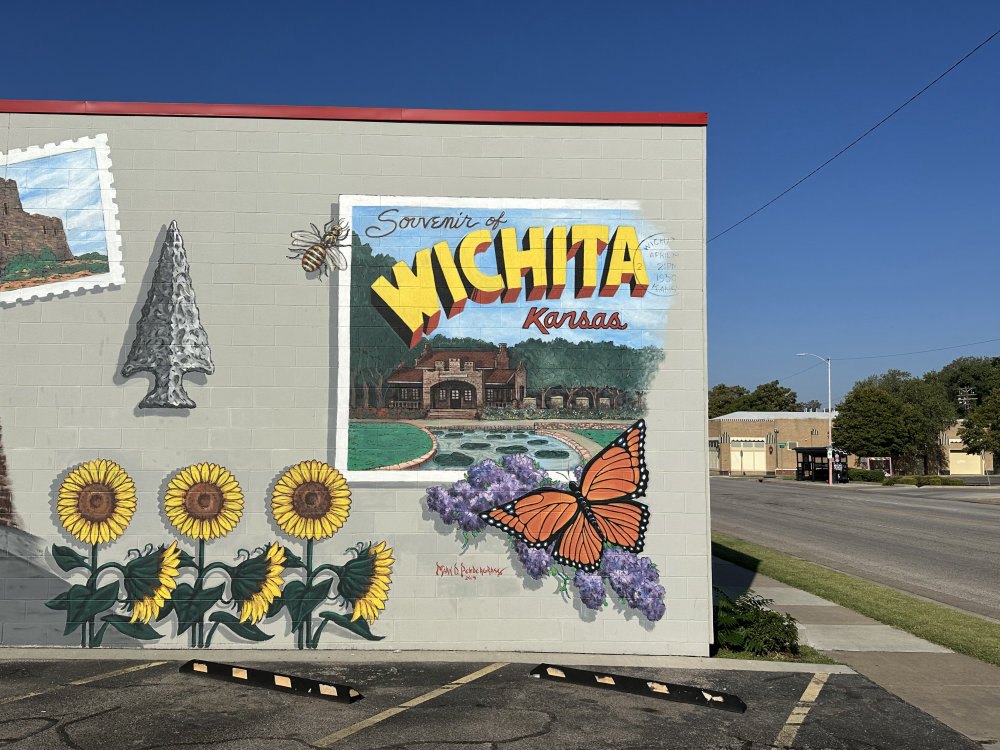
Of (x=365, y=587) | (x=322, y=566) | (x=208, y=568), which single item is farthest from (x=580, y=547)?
(x=208, y=568)

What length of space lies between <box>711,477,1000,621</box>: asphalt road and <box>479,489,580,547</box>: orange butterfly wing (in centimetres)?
785

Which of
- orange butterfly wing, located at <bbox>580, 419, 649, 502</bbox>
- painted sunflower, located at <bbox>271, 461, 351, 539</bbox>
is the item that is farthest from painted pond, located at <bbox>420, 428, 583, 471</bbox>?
painted sunflower, located at <bbox>271, 461, 351, 539</bbox>

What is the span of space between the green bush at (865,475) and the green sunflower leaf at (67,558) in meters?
64.5

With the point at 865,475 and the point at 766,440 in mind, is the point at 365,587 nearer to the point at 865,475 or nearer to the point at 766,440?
the point at 865,475

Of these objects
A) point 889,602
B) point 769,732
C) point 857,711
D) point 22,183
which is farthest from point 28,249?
point 889,602

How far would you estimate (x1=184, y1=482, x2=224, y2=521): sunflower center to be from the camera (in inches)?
367

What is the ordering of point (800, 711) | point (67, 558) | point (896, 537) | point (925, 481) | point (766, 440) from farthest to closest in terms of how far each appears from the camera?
point (766, 440) < point (925, 481) < point (896, 537) < point (67, 558) < point (800, 711)

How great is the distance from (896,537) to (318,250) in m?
20.8

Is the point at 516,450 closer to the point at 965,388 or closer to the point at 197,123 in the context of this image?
the point at 197,123

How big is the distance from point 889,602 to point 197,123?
42.5 ft

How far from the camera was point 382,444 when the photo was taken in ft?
30.9

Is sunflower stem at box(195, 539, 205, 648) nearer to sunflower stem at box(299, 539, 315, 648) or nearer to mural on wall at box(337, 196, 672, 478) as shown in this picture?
sunflower stem at box(299, 539, 315, 648)

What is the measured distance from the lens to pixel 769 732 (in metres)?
6.86

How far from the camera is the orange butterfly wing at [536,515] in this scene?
9.38m
